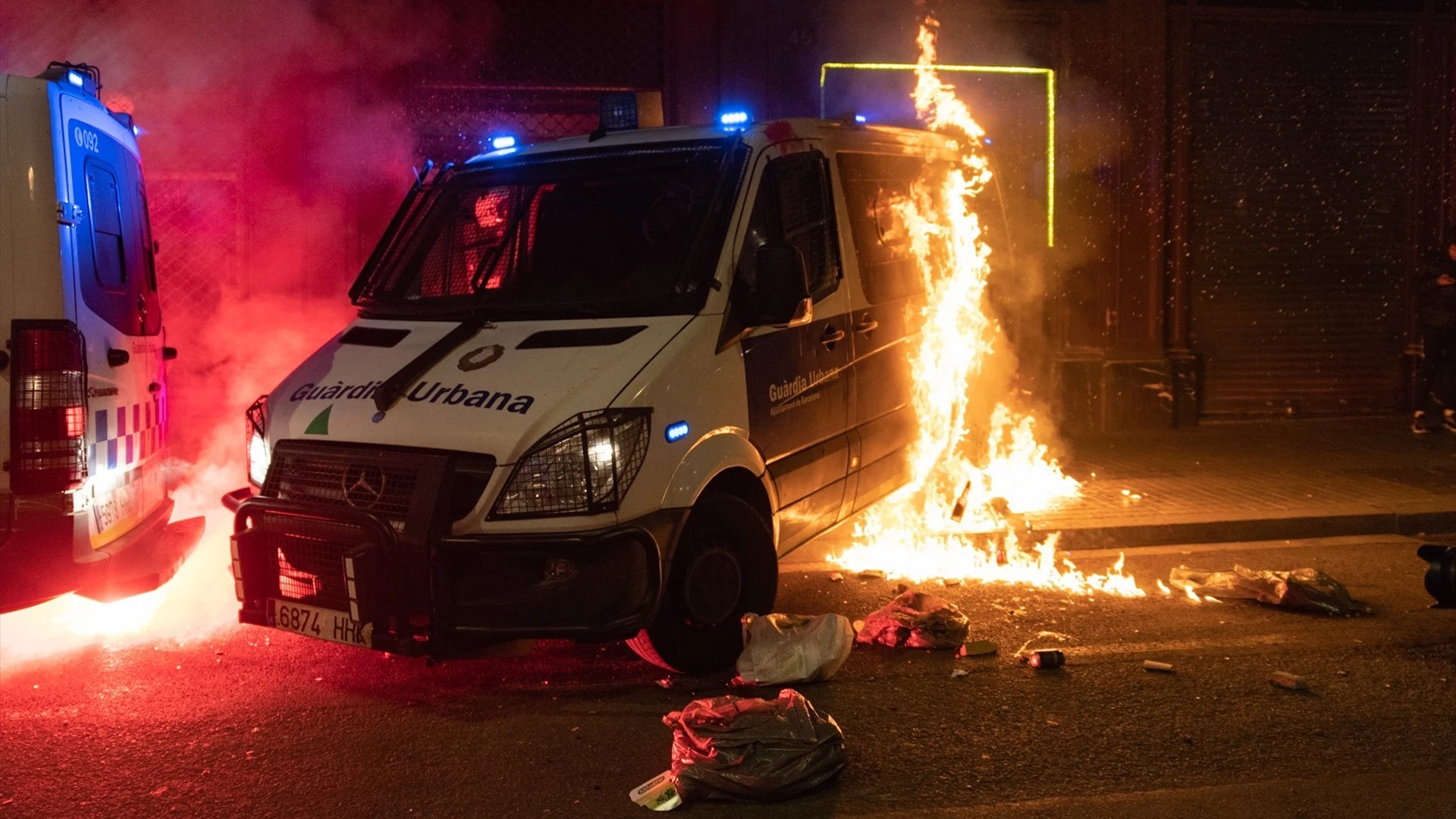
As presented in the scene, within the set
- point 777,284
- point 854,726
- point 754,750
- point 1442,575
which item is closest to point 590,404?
point 777,284

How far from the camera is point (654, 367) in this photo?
4523 millimetres

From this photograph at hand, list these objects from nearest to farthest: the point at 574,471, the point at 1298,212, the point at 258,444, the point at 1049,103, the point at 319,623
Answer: the point at 574,471
the point at 319,623
the point at 258,444
the point at 1049,103
the point at 1298,212

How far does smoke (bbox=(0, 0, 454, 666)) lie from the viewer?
345 inches

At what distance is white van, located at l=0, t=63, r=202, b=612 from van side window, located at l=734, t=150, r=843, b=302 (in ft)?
8.39

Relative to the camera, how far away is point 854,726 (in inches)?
177

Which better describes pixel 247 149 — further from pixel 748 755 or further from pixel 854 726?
pixel 748 755

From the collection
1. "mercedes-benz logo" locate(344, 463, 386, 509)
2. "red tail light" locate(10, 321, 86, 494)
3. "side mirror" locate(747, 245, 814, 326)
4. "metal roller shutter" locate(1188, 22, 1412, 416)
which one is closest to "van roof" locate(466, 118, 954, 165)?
"side mirror" locate(747, 245, 814, 326)

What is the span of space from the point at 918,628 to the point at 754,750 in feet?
5.68

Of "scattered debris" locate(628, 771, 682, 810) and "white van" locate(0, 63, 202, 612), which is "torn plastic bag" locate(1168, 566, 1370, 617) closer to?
"scattered debris" locate(628, 771, 682, 810)

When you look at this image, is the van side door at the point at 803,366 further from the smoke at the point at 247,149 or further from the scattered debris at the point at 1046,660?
the smoke at the point at 247,149

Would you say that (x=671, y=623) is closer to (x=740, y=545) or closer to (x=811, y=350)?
(x=740, y=545)

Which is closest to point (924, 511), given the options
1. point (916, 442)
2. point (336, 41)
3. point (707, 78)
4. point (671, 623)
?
point (916, 442)

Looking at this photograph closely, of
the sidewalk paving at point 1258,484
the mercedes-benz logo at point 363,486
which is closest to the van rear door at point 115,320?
the mercedes-benz logo at point 363,486

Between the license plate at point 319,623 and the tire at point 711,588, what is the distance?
40.3 inches
